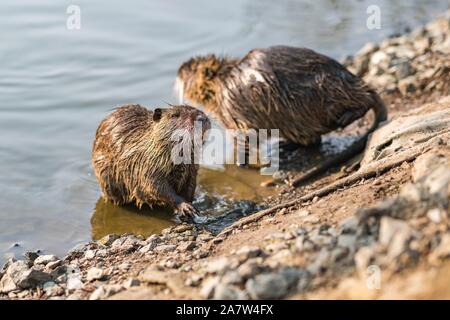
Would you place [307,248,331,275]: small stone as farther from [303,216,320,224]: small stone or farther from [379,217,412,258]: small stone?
[303,216,320,224]: small stone

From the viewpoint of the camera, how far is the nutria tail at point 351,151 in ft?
18.3

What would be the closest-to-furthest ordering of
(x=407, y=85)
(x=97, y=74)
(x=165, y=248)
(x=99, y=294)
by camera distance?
(x=99, y=294)
(x=165, y=248)
(x=407, y=85)
(x=97, y=74)

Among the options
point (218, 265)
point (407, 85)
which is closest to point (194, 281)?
point (218, 265)

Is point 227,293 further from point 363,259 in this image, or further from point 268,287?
point 363,259

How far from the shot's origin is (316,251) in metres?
3.06

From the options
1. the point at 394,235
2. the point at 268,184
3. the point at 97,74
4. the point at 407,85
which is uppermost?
the point at 97,74

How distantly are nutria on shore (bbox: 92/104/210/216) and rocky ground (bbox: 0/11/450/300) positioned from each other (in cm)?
44

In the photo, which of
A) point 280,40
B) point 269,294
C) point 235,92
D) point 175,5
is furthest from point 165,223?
point 175,5

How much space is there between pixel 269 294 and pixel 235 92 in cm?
308

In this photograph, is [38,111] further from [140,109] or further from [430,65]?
[430,65]

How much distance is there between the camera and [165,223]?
4961 millimetres

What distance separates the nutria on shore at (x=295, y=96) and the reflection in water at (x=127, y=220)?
110cm

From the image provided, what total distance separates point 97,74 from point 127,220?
9.48 feet

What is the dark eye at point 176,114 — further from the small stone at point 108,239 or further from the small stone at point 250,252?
the small stone at point 250,252
